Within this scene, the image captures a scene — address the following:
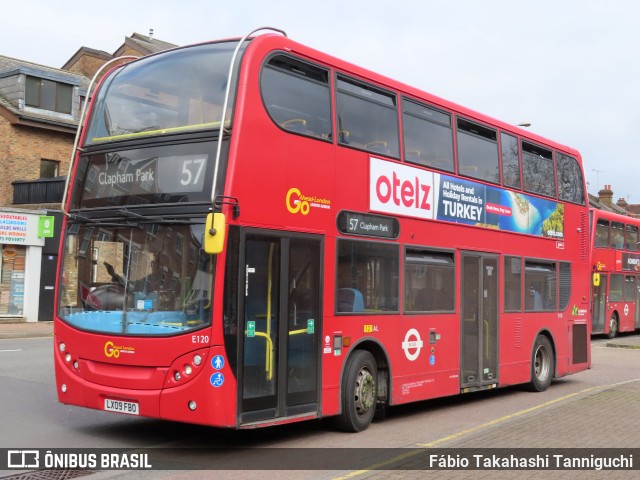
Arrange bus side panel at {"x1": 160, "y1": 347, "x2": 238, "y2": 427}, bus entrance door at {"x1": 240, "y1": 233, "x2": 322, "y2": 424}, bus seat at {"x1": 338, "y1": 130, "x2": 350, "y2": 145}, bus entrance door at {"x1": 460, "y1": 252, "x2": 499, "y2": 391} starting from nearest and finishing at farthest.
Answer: bus side panel at {"x1": 160, "y1": 347, "x2": 238, "y2": 427}, bus entrance door at {"x1": 240, "y1": 233, "x2": 322, "y2": 424}, bus seat at {"x1": 338, "y1": 130, "x2": 350, "y2": 145}, bus entrance door at {"x1": 460, "y1": 252, "x2": 499, "y2": 391}

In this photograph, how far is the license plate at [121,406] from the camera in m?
7.79

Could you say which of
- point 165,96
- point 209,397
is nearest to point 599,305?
point 165,96

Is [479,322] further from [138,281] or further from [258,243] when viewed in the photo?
[138,281]

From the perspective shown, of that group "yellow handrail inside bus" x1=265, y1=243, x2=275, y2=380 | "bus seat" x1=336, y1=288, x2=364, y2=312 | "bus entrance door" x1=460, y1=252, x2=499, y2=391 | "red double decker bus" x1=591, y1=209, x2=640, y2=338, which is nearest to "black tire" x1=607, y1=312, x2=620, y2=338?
"red double decker bus" x1=591, y1=209, x2=640, y2=338

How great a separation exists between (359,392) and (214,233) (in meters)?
3.25

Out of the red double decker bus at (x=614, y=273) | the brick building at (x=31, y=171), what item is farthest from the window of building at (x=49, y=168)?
the red double decker bus at (x=614, y=273)

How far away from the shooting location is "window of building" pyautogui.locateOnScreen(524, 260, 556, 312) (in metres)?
13.7

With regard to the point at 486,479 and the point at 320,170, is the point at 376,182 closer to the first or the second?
the point at 320,170

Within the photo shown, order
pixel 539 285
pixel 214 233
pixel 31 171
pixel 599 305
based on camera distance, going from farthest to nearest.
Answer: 1. pixel 31 171
2. pixel 599 305
3. pixel 539 285
4. pixel 214 233

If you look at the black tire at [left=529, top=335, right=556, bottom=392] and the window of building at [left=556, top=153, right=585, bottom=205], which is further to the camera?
the window of building at [left=556, top=153, right=585, bottom=205]

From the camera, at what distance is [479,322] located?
12250 mm

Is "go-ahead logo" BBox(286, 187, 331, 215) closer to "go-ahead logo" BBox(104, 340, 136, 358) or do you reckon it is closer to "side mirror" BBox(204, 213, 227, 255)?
"side mirror" BBox(204, 213, 227, 255)

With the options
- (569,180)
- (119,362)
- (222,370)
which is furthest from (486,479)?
(569,180)

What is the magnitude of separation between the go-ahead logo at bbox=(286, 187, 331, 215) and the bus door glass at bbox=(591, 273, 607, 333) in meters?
22.5
